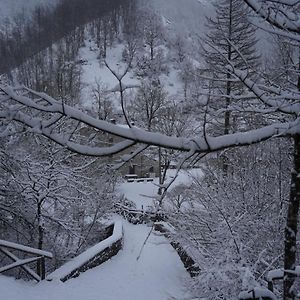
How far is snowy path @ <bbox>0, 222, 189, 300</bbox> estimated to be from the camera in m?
8.19

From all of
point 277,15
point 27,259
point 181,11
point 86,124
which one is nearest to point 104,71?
point 181,11

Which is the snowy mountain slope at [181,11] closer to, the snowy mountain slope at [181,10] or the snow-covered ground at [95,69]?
the snowy mountain slope at [181,10]

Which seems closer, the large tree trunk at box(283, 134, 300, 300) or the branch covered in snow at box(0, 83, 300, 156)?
the branch covered in snow at box(0, 83, 300, 156)

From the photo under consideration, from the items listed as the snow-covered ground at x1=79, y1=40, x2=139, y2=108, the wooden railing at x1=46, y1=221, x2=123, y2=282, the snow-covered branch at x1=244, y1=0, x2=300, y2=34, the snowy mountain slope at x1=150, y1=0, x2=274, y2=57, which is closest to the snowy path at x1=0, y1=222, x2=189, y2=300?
the wooden railing at x1=46, y1=221, x2=123, y2=282

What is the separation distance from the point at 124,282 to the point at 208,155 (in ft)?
15.2

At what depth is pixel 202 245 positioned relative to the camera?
9039 millimetres

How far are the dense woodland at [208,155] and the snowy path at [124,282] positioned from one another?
161 cm

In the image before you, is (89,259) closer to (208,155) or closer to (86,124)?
A: (208,155)

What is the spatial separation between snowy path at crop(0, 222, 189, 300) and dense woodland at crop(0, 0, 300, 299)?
1.61 meters

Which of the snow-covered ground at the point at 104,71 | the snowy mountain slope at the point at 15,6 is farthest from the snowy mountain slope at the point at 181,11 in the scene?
the snowy mountain slope at the point at 15,6

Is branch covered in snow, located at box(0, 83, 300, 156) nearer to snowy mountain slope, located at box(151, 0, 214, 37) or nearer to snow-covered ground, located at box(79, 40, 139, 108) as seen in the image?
snow-covered ground, located at box(79, 40, 139, 108)

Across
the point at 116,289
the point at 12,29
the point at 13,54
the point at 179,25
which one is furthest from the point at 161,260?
the point at 179,25

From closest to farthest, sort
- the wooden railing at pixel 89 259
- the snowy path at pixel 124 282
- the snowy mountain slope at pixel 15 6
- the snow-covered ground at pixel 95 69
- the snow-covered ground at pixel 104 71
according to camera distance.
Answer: the snowy path at pixel 124 282, the wooden railing at pixel 89 259, the snow-covered ground at pixel 95 69, the snow-covered ground at pixel 104 71, the snowy mountain slope at pixel 15 6

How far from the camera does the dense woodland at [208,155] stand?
3035mm
